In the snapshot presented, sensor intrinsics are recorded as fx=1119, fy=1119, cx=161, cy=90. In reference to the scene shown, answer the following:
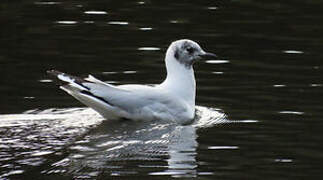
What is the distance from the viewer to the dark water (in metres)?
11.3

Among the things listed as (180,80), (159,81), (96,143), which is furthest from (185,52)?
(96,143)

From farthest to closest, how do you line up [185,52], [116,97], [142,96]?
[185,52] → [142,96] → [116,97]

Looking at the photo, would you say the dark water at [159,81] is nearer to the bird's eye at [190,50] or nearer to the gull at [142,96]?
the gull at [142,96]

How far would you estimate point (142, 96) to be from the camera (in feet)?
43.4

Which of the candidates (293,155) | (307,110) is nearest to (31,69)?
(307,110)

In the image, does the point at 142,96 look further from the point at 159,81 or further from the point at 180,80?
the point at 159,81

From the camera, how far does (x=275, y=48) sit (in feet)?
55.0

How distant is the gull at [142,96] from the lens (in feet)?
42.6

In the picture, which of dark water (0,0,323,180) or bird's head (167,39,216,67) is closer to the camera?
dark water (0,0,323,180)

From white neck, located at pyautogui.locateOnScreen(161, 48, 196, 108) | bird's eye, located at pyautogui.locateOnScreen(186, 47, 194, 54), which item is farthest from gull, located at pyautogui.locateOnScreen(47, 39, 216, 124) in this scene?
bird's eye, located at pyautogui.locateOnScreen(186, 47, 194, 54)

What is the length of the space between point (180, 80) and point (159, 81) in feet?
3.84

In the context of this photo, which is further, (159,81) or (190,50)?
(159,81)

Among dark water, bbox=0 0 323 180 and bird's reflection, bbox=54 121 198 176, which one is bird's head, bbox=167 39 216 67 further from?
bird's reflection, bbox=54 121 198 176

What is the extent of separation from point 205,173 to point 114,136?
1958 millimetres
